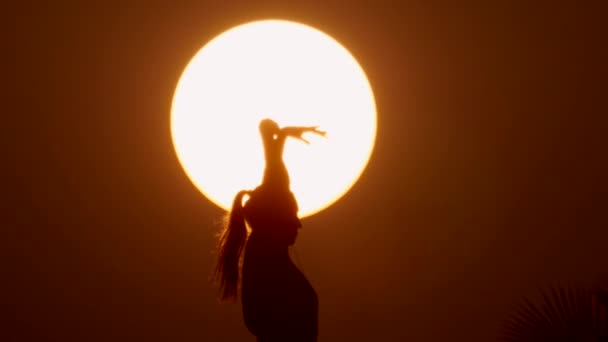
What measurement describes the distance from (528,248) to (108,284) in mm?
2390

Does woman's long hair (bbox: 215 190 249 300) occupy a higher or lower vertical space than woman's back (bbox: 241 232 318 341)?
higher

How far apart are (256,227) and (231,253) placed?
67 millimetres

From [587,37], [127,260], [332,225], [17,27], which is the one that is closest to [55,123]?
[17,27]

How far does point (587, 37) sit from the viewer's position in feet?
16.2

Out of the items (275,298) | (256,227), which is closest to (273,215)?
(256,227)

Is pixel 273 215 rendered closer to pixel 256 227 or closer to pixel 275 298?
pixel 256 227

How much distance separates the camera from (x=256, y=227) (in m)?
1.43

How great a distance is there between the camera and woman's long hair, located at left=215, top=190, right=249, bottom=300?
143cm

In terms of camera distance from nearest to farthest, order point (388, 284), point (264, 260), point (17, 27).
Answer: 1. point (264, 260)
2. point (388, 284)
3. point (17, 27)

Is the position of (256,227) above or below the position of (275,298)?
above

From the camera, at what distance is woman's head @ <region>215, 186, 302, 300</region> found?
1422 millimetres

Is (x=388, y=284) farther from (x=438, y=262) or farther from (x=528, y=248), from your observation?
(x=528, y=248)

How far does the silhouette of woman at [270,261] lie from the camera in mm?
1364

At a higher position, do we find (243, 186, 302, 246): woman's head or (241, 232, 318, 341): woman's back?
(243, 186, 302, 246): woman's head
